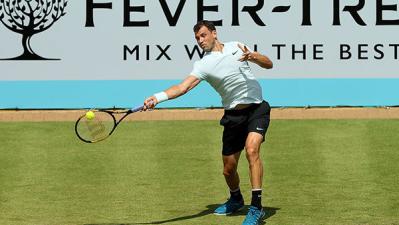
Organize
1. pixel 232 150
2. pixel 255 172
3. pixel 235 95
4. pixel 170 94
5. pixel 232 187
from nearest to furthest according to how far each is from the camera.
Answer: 1. pixel 170 94
2. pixel 255 172
3. pixel 235 95
4. pixel 232 150
5. pixel 232 187

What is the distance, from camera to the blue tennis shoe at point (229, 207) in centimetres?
1238

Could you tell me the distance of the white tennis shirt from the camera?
38.8 ft

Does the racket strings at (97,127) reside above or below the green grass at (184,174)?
above

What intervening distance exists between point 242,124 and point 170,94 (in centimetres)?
102

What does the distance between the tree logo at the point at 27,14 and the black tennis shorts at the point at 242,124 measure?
7533mm

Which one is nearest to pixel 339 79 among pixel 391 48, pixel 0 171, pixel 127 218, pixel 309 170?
pixel 391 48

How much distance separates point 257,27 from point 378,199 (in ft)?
21.8

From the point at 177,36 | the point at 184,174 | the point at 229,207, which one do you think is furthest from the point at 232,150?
the point at 177,36

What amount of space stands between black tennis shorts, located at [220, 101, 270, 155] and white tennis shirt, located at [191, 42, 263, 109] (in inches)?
3.9

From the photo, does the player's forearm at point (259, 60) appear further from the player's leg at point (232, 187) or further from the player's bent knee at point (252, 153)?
the player's leg at point (232, 187)

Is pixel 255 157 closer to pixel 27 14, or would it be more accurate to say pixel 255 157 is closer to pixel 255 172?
pixel 255 172

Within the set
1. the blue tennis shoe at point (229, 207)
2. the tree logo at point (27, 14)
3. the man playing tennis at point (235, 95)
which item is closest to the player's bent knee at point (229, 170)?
the man playing tennis at point (235, 95)

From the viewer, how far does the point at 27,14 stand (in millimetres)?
19250

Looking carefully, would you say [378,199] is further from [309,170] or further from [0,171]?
[0,171]
